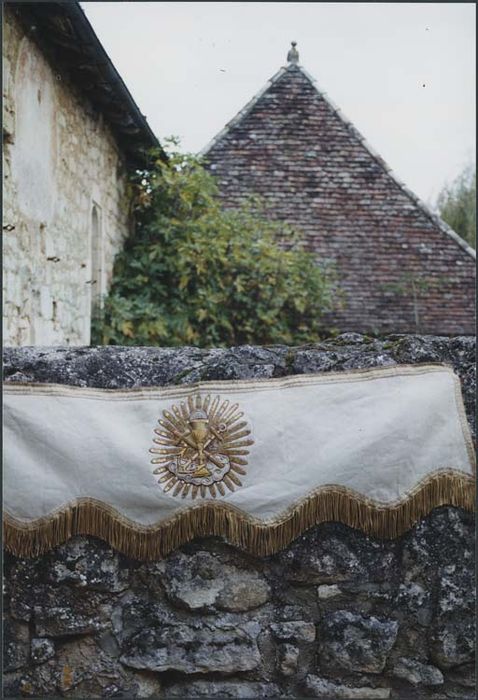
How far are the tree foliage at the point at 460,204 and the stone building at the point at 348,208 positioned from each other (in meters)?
9.31

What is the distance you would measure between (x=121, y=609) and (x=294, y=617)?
584 mm

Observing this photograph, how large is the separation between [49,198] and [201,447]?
3.58 m

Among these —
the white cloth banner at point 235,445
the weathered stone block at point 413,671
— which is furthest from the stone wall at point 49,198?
the weathered stone block at point 413,671

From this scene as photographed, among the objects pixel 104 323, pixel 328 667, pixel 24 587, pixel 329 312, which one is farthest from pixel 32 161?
pixel 329 312

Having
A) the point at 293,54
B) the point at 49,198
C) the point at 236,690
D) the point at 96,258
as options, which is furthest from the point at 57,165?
the point at 293,54

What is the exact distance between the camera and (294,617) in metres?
2.96

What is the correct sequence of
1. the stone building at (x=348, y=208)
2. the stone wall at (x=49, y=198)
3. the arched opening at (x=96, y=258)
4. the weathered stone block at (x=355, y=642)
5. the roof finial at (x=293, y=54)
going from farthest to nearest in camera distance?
the roof finial at (x=293, y=54), the stone building at (x=348, y=208), the arched opening at (x=96, y=258), the stone wall at (x=49, y=198), the weathered stone block at (x=355, y=642)

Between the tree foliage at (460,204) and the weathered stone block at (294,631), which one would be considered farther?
the tree foliage at (460,204)

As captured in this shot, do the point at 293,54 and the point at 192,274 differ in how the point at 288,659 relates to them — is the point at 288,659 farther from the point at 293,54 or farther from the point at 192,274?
the point at 293,54

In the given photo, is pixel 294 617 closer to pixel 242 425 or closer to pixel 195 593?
pixel 195 593

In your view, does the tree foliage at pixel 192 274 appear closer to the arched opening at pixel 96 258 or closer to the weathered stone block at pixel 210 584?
the arched opening at pixel 96 258

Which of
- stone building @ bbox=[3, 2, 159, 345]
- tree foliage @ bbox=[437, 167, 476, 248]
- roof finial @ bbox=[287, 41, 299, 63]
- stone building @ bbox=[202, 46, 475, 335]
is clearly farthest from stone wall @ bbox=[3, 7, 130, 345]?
tree foliage @ bbox=[437, 167, 476, 248]

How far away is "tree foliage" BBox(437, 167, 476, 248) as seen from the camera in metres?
21.6

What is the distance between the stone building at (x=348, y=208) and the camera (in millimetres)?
11258
